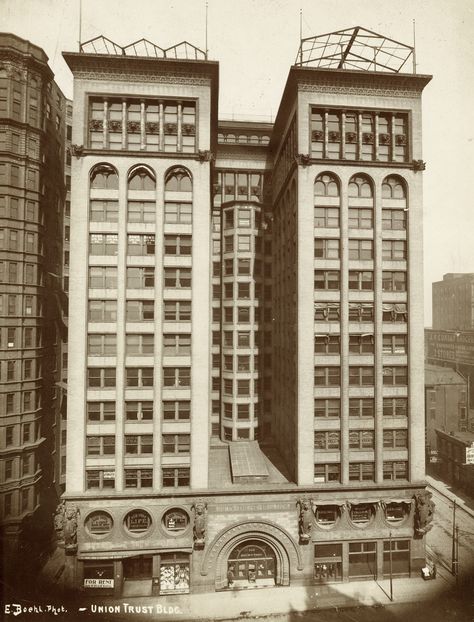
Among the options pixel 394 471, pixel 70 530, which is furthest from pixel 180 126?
pixel 394 471

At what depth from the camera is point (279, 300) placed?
49000 millimetres

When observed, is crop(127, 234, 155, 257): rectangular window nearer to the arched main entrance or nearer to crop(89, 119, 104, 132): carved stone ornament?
crop(89, 119, 104, 132): carved stone ornament

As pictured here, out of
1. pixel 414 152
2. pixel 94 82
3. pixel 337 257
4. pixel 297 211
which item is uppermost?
pixel 94 82

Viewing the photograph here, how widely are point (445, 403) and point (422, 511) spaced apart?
39.2 metres

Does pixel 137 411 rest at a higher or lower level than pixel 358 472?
higher

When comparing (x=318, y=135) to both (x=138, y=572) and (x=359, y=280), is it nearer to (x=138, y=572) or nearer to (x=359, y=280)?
(x=359, y=280)

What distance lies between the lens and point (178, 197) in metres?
39.3

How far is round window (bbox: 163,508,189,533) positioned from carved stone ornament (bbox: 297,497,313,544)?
10.4 m

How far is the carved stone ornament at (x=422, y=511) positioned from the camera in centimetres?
3769

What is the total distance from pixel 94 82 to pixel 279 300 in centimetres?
2930

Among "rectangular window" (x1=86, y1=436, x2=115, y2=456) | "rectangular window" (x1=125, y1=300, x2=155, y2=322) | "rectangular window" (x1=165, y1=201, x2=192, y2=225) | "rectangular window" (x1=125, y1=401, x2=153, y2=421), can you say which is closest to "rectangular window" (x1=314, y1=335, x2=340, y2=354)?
"rectangular window" (x1=125, y1=300, x2=155, y2=322)

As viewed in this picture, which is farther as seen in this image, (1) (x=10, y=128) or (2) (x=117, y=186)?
(1) (x=10, y=128)

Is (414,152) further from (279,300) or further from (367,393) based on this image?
(367,393)

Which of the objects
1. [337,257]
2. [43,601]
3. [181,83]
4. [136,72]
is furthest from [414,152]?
[43,601]
